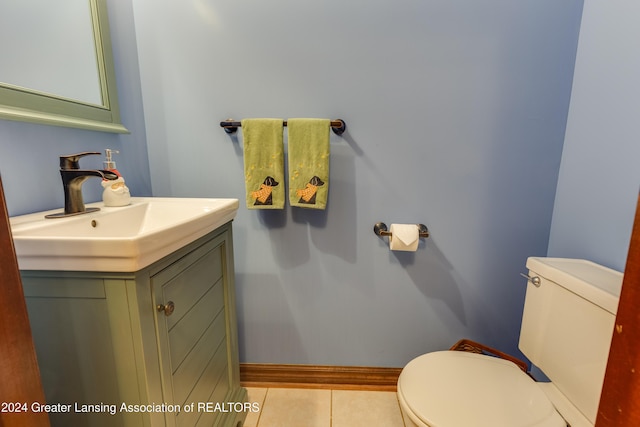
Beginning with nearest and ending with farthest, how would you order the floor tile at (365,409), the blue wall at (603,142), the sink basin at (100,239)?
1. the sink basin at (100,239)
2. the blue wall at (603,142)
3. the floor tile at (365,409)

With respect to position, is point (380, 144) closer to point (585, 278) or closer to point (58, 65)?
point (585, 278)

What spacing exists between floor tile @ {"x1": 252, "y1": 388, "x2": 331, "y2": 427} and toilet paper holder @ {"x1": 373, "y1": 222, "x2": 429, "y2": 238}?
2.82 feet

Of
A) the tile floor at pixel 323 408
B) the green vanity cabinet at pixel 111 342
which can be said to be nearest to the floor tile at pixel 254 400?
the tile floor at pixel 323 408

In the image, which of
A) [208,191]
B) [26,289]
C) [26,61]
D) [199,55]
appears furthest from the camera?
[208,191]

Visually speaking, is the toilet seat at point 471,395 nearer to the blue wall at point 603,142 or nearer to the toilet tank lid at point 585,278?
the toilet tank lid at point 585,278

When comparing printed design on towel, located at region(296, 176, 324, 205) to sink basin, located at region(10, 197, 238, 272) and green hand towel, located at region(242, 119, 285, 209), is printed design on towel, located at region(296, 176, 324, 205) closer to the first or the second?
green hand towel, located at region(242, 119, 285, 209)

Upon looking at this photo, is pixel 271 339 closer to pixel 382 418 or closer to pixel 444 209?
pixel 382 418

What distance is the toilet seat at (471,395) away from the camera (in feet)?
2.58

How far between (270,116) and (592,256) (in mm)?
1370

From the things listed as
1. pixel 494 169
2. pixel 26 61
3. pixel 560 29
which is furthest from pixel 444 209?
pixel 26 61

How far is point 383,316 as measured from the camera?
1.33m

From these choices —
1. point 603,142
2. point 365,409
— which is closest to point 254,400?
point 365,409

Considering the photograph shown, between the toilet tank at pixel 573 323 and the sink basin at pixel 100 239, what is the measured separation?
44.0 inches

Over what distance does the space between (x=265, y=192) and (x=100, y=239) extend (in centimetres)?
70
